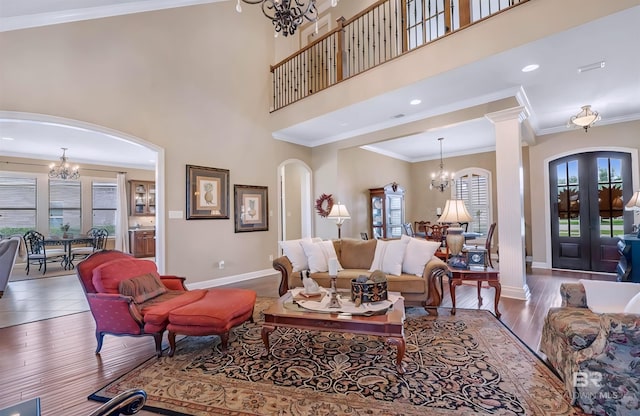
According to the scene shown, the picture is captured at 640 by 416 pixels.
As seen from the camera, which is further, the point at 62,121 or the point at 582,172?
the point at 582,172

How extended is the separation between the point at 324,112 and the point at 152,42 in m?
2.94

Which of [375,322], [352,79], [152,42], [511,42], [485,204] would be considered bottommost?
[375,322]

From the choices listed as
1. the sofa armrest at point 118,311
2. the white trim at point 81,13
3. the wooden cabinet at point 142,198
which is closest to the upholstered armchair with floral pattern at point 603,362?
the sofa armrest at point 118,311

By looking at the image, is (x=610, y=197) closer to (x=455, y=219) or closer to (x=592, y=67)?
(x=592, y=67)

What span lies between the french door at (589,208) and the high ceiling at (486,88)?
822 mm

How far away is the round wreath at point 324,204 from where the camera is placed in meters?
6.77

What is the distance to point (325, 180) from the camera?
701cm

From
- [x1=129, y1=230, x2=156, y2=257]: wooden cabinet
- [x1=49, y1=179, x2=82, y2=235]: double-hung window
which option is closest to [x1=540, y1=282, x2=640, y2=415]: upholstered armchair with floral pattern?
[x1=129, y1=230, x2=156, y2=257]: wooden cabinet

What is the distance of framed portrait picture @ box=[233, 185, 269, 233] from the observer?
582cm

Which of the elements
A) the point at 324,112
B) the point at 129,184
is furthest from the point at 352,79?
the point at 129,184

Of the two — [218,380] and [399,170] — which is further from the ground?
[399,170]

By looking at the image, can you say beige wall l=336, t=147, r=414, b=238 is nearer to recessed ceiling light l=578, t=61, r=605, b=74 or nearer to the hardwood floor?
the hardwood floor

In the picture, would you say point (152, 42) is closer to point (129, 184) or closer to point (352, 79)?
point (352, 79)

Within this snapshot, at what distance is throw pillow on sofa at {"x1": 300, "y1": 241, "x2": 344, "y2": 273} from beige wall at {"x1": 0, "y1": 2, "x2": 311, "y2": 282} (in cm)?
209
